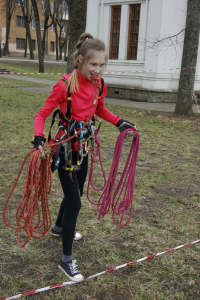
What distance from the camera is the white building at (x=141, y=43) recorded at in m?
12.3

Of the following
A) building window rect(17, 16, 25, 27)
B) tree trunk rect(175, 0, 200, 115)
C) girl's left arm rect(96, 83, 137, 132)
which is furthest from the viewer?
building window rect(17, 16, 25, 27)

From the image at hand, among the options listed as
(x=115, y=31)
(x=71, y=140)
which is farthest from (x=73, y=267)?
(x=115, y=31)

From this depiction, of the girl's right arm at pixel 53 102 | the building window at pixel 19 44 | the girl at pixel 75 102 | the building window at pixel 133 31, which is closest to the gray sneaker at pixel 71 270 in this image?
the girl at pixel 75 102

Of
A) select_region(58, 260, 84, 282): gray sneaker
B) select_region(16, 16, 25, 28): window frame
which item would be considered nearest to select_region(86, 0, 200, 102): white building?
select_region(58, 260, 84, 282): gray sneaker

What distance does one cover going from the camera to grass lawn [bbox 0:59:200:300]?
2492mm

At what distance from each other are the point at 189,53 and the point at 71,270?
8.08m

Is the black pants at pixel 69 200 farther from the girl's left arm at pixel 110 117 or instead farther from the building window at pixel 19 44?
the building window at pixel 19 44

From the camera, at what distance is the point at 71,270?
256 cm

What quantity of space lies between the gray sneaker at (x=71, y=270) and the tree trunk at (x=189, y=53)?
7872 mm

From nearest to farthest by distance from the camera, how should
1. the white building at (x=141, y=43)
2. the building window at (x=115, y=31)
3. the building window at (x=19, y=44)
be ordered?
1. the white building at (x=141, y=43)
2. the building window at (x=115, y=31)
3. the building window at (x=19, y=44)

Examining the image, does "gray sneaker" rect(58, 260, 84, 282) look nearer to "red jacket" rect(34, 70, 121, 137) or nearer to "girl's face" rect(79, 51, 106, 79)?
"red jacket" rect(34, 70, 121, 137)

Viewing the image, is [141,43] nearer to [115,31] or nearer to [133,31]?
[133,31]

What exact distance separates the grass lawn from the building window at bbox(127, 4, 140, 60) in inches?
333

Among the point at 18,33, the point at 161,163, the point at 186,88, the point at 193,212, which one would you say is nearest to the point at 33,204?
the point at 193,212
